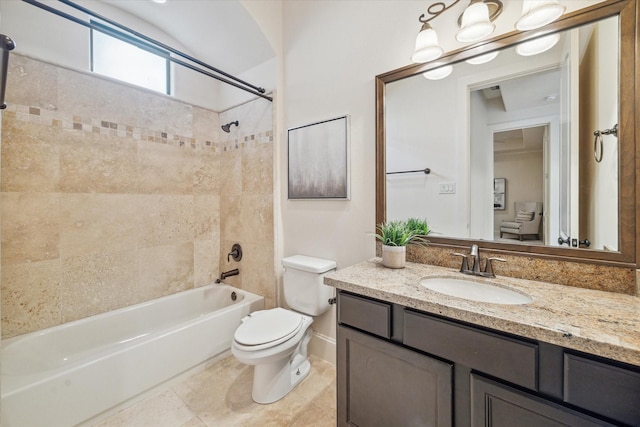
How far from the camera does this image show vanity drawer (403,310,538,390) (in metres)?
0.78

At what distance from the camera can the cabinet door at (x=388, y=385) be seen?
95 cm

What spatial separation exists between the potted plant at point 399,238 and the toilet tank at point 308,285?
0.55m

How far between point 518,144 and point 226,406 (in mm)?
2174

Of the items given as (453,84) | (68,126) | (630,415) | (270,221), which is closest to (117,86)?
(68,126)

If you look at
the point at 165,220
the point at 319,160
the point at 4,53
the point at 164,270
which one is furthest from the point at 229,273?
the point at 4,53

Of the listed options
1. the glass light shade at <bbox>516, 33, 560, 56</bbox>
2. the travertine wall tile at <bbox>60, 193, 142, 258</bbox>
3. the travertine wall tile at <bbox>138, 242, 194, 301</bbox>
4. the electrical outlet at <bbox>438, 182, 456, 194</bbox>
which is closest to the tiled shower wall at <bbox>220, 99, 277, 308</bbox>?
the travertine wall tile at <bbox>138, 242, 194, 301</bbox>

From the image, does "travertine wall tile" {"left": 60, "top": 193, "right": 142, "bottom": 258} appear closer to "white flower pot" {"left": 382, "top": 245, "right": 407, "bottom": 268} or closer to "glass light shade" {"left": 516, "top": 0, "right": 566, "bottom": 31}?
"white flower pot" {"left": 382, "top": 245, "right": 407, "bottom": 268}

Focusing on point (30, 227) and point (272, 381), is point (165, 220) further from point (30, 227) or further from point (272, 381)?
point (272, 381)

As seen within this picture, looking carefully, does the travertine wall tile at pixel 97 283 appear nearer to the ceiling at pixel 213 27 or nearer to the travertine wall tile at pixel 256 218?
the travertine wall tile at pixel 256 218

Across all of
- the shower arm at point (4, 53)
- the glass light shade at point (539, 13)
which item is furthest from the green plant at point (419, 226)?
the shower arm at point (4, 53)

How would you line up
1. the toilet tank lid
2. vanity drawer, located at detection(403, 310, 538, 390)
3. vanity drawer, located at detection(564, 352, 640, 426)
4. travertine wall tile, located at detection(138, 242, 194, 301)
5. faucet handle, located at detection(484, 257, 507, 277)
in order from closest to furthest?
vanity drawer, located at detection(564, 352, 640, 426), vanity drawer, located at detection(403, 310, 538, 390), faucet handle, located at detection(484, 257, 507, 277), the toilet tank lid, travertine wall tile, located at detection(138, 242, 194, 301)

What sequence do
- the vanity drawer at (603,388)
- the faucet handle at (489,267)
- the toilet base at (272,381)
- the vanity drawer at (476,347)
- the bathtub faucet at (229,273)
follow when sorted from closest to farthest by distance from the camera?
1. the vanity drawer at (603,388)
2. the vanity drawer at (476,347)
3. the faucet handle at (489,267)
4. the toilet base at (272,381)
5. the bathtub faucet at (229,273)

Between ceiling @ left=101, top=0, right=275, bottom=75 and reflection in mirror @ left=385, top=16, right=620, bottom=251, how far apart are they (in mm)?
1305

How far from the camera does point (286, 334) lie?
62.4 inches
